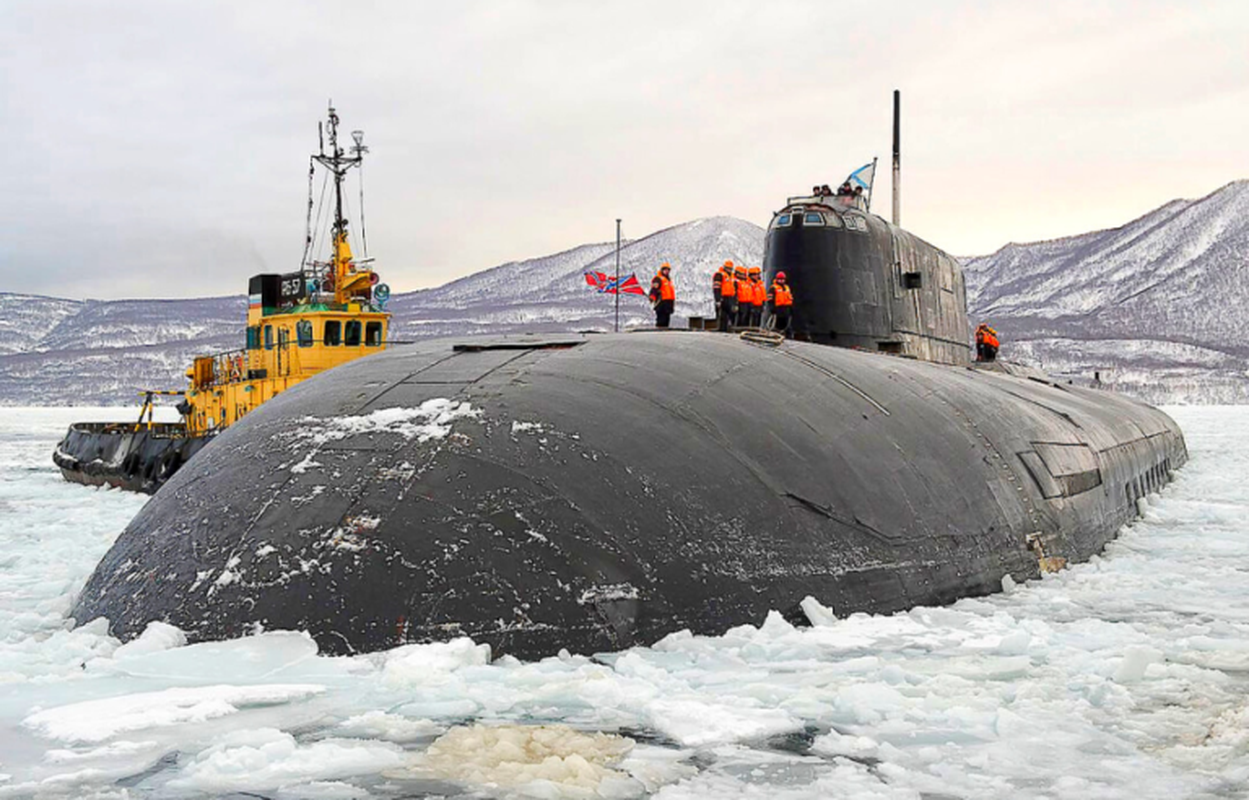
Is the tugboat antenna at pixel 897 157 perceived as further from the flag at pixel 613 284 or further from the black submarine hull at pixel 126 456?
the black submarine hull at pixel 126 456

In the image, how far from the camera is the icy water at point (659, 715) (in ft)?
14.8

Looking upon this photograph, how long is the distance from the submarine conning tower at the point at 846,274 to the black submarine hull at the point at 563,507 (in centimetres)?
510

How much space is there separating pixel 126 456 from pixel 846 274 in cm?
1883

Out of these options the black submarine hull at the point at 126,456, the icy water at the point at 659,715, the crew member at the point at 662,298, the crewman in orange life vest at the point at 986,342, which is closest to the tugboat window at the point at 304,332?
the black submarine hull at the point at 126,456

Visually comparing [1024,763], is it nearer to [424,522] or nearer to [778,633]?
[778,633]

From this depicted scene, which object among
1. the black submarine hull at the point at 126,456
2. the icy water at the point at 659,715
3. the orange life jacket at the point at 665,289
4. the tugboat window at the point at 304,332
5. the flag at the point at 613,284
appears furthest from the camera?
the tugboat window at the point at 304,332

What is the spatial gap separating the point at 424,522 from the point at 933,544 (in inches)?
147

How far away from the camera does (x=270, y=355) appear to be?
28812 mm

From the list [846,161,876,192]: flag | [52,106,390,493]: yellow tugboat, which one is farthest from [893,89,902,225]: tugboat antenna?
[52,106,390,493]: yellow tugboat

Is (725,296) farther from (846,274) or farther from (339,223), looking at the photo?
(339,223)

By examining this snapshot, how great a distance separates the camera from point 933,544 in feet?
27.0

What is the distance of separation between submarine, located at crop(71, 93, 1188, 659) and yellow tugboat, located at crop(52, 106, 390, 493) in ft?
63.0

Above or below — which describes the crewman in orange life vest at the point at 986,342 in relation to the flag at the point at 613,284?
below

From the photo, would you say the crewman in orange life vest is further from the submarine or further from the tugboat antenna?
the submarine
